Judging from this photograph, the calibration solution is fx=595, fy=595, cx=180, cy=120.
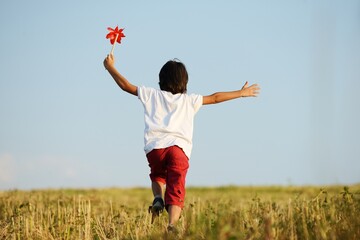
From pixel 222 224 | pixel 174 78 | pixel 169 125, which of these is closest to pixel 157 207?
pixel 169 125

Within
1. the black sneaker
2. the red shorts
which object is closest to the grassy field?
the black sneaker

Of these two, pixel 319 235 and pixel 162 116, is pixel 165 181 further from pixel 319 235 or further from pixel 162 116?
pixel 319 235

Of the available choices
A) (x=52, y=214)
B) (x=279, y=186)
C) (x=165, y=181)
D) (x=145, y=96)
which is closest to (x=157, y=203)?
(x=165, y=181)

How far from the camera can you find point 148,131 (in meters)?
6.31

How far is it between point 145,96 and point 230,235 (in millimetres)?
3183

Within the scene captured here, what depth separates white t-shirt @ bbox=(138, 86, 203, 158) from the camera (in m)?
6.25

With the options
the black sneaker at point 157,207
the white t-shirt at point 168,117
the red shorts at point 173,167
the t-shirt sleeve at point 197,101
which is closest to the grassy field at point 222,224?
the black sneaker at point 157,207

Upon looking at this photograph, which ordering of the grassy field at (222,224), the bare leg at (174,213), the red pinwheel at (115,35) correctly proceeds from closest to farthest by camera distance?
the grassy field at (222,224) → the bare leg at (174,213) → the red pinwheel at (115,35)

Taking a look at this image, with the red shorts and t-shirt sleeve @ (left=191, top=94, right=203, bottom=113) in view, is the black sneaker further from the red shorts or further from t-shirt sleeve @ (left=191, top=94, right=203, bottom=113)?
t-shirt sleeve @ (left=191, top=94, right=203, bottom=113)

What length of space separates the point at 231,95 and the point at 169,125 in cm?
84

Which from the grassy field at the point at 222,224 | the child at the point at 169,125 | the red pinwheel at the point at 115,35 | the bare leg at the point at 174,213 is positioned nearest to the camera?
the grassy field at the point at 222,224

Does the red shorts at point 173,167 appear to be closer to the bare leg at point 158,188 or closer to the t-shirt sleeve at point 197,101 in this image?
the bare leg at point 158,188

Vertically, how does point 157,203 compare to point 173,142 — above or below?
below

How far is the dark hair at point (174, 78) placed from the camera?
6.49 metres
